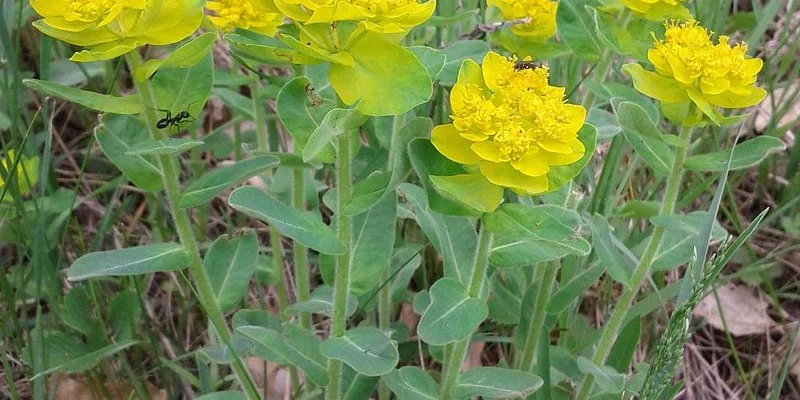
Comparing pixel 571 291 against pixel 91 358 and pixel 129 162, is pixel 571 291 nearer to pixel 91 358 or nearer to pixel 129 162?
pixel 129 162

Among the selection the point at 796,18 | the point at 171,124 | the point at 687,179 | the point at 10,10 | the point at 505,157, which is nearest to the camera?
the point at 505,157

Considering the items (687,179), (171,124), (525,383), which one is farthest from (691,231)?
(687,179)

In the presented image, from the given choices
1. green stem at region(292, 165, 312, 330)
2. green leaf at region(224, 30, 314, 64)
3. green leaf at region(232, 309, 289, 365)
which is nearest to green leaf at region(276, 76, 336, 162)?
green leaf at region(224, 30, 314, 64)

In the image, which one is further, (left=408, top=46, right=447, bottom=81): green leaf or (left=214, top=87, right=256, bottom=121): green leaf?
(left=214, top=87, right=256, bottom=121): green leaf

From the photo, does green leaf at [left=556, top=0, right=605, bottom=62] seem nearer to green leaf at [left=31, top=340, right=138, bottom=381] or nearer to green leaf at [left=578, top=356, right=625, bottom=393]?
green leaf at [left=578, top=356, right=625, bottom=393]

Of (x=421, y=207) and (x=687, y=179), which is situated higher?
(x=421, y=207)

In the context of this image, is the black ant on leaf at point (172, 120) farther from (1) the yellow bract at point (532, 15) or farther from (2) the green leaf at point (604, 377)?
(2) the green leaf at point (604, 377)

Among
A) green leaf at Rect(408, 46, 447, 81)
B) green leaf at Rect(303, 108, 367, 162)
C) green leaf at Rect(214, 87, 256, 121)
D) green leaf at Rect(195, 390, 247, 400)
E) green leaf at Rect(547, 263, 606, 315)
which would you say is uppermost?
green leaf at Rect(408, 46, 447, 81)

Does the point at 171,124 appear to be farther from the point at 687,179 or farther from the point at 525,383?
the point at 687,179
